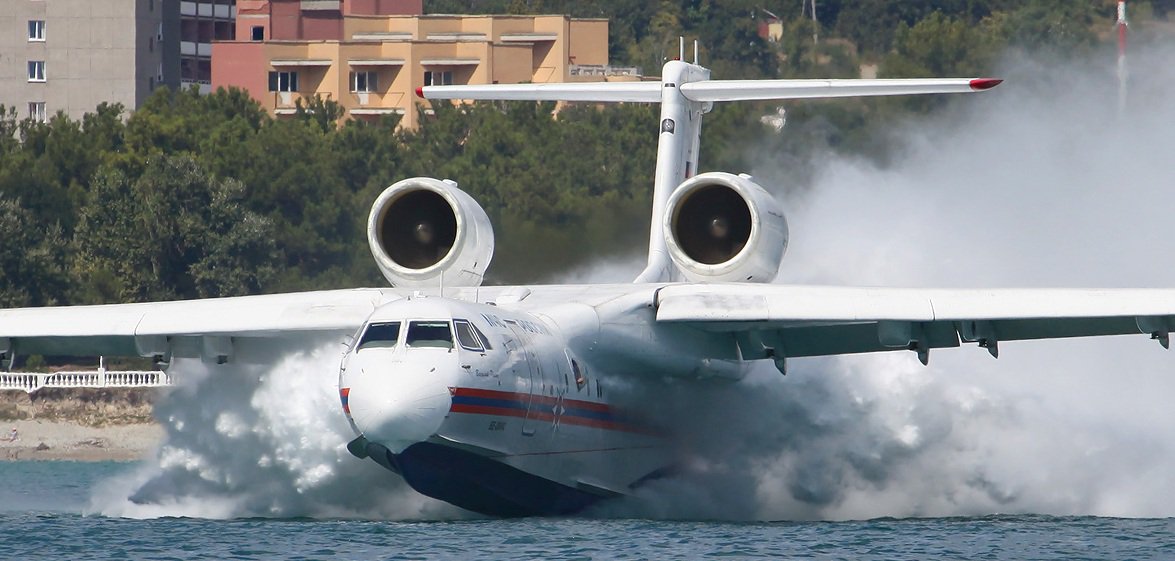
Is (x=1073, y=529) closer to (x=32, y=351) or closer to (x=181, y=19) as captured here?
(x=32, y=351)

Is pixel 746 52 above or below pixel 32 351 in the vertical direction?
above

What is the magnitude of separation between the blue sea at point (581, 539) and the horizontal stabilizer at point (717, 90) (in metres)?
3.52

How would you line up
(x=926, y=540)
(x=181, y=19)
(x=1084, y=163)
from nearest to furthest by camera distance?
1. (x=926, y=540)
2. (x=1084, y=163)
3. (x=181, y=19)

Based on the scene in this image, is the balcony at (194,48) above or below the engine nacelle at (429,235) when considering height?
above

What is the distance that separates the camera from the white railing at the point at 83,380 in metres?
31.9

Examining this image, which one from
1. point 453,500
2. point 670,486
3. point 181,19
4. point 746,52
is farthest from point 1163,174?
point 181,19

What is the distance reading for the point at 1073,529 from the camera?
51.9ft

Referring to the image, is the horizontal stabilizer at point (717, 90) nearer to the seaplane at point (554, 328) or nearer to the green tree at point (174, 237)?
the seaplane at point (554, 328)

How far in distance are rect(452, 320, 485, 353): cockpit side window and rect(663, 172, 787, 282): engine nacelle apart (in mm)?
3126

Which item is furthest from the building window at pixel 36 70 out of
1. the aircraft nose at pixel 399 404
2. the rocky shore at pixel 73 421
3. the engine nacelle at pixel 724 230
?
the aircraft nose at pixel 399 404

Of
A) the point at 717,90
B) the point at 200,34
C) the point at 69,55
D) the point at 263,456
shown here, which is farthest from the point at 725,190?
the point at 200,34

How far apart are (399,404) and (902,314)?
408 centimetres

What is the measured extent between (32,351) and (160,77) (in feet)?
126

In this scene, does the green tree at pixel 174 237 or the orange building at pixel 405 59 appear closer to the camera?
the green tree at pixel 174 237
